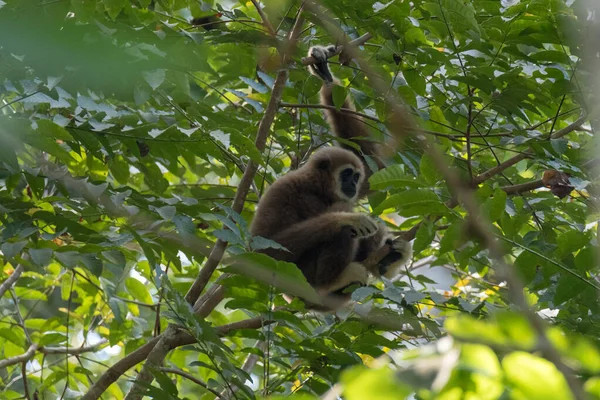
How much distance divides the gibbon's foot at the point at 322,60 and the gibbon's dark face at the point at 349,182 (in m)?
1.03

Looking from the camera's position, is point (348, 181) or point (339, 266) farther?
point (348, 181)

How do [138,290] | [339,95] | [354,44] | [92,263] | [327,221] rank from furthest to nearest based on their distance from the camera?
[138,290] → [327,221] → [354,44] → [339,95] → [92,263]

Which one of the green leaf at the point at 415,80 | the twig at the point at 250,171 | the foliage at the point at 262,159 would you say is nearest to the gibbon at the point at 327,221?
the foliage at the point at 262,159

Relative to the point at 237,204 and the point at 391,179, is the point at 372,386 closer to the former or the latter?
the point at 391,179

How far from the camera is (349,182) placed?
584 cm

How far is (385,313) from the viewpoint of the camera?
343 cm

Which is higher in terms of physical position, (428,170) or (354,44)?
(354,44)

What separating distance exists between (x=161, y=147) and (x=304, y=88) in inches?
41.9

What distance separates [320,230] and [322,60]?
46.1 inches

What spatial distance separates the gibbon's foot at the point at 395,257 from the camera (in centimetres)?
470

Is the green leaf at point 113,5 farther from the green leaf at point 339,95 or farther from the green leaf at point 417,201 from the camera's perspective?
the green leaf at point 417,201

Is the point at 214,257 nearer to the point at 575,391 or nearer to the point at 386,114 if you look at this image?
the point at 386,114

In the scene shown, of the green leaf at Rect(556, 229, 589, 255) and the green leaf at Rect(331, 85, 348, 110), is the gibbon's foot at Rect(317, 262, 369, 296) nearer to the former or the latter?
the green leaf at Rect(331, 85, 348, 110)

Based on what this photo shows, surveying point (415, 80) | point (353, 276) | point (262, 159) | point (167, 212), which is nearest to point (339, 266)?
point (353, 276)
